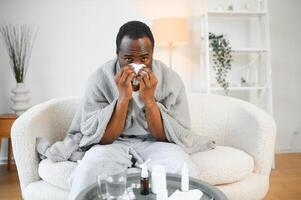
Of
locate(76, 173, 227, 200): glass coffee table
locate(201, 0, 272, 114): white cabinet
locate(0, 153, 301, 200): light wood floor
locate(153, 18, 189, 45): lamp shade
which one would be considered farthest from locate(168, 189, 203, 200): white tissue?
locate(201, 0, 272, 114): white cabinet

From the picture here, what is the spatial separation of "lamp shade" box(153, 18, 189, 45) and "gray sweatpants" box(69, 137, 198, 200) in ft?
3.90

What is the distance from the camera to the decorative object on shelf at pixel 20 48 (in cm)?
230

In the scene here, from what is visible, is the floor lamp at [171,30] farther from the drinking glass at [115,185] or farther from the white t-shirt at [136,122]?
the drinking glass at [115,185]

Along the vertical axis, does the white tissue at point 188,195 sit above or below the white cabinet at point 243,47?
below

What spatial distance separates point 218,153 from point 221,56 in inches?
52.4

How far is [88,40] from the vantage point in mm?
2561

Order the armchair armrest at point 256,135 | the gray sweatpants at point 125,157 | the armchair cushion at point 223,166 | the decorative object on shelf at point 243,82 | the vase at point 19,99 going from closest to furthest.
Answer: the gray sweatpants at point 125,157 → the armchair cushion at point 223,166 → the armchair armrest at point 256,135 → the vase at point 19,99 → the decorative object on shelf at point 243,82

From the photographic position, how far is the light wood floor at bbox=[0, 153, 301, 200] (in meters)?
1.85

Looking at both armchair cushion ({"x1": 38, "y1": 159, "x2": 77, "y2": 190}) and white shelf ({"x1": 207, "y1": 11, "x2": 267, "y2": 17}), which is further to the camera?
white shelf ({"x1": 207, "y1": 11, "x2": 267, "y2": 17})

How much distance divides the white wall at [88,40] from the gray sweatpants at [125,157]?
4.72 feet

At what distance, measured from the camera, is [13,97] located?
2.32 metres

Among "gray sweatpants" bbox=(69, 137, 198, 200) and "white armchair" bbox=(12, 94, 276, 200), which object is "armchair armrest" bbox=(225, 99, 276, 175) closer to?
"white armchair" bbox=(12, 94, 276, 200)

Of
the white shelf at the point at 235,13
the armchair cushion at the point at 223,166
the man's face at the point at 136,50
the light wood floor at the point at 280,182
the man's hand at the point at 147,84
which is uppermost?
the white shelf at the point at 235,13

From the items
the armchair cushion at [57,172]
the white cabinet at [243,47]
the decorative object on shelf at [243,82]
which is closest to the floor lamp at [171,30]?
the white cabinet at [243,47]
